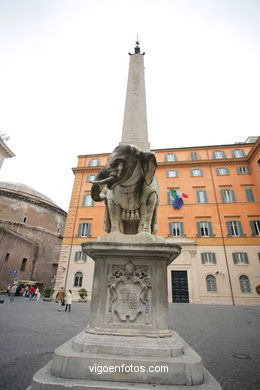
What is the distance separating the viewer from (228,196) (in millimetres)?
20766

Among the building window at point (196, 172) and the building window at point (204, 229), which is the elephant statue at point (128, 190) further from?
the building window at point (196, 172)

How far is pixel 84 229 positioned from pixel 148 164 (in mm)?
19411

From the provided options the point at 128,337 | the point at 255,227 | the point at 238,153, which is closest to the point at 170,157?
the point at 238,153

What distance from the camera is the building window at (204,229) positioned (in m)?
19.2

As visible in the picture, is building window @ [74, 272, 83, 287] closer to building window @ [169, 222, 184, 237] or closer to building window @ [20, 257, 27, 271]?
building window @ [169, 222, 184, 237]

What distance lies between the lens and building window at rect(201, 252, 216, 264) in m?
18.2

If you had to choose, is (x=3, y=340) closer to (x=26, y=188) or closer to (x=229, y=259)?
(x=229, y=259)

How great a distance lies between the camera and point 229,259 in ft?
59.2

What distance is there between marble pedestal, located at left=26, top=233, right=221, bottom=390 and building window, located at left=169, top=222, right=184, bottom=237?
57.7 feet

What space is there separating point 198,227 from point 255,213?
212 inches

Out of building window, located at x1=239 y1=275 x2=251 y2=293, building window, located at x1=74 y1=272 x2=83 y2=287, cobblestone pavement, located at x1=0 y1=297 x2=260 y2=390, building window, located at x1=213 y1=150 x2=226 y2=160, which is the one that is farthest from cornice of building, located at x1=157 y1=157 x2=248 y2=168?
cobblestone pavement, located at x1=0 y1=297 x2=260 y2=390

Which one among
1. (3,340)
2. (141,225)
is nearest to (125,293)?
(141,225)

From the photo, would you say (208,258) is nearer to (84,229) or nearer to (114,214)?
(84,229)

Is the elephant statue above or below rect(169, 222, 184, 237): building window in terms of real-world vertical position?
below
